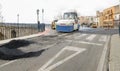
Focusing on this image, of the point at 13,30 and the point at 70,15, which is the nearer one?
the point at 70,15

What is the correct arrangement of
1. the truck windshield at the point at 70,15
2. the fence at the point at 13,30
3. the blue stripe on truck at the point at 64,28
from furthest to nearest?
the fence at the point at 13,30 → the truck windshield at the point at 70,15 → the blue stripe on truck at the point at 64,28

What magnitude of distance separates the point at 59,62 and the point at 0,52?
415 centimetres

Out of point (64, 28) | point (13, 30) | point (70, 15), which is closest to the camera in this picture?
point (64, 28)

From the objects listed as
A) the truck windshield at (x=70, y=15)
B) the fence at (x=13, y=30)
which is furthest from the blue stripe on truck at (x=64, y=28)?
the fence at (x=13, y=30)

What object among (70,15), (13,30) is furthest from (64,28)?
(13,30)

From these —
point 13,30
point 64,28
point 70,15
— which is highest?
point 70,15

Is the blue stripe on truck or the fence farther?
the fence

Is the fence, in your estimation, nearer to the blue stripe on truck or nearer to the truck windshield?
the truck windshield

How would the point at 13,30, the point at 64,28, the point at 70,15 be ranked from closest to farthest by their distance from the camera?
the point at 64,28
the point at 70,15
the point at 13,30

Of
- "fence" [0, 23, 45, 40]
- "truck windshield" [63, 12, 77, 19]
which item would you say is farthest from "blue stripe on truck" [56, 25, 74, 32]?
"fence" [0, 23, 45, 40]

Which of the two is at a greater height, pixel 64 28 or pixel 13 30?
pixel 64 28

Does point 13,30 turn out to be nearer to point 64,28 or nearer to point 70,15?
point 70,15

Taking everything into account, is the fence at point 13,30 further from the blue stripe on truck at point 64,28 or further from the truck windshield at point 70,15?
the blue stripe on truck at point 64,28

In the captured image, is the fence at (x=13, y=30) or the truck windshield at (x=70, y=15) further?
the fence at (x=13, y=30)
